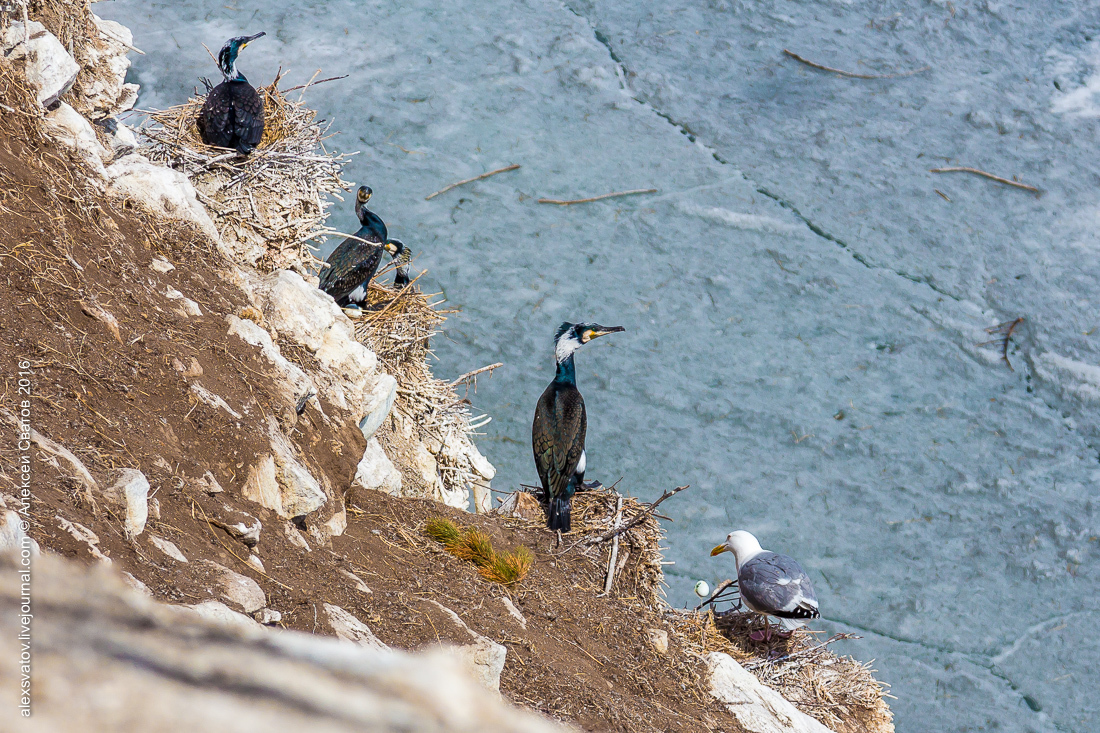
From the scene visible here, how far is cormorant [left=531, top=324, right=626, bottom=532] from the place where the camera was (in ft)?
15.1

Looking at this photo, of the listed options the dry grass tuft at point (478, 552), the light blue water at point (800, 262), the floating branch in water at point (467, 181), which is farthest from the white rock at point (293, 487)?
the floating branch in water at point (467, 181)

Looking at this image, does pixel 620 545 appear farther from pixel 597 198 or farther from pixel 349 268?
pixel 597 198

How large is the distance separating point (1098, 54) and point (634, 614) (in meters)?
7.89

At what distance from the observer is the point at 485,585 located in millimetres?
3178

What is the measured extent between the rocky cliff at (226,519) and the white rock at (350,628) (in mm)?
10

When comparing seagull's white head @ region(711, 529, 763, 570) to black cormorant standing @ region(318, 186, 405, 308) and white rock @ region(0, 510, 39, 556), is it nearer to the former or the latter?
black cormorant standing @ region(318, 186, 405, 308)

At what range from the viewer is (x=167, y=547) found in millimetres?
1997

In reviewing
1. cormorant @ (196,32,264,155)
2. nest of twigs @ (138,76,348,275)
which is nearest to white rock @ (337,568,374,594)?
nest of twigs @ (138,76,348,275)

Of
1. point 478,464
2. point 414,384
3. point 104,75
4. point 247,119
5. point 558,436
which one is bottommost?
point 478,464

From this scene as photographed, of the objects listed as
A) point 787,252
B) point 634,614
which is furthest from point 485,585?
point 787,252

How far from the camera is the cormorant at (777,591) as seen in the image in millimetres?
4535

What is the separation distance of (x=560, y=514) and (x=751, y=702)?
1.48 meters

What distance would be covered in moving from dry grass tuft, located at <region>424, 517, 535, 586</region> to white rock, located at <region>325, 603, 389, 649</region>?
1.08 metres

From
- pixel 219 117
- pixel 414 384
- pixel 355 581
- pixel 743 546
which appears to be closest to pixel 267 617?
pixel 355 581
